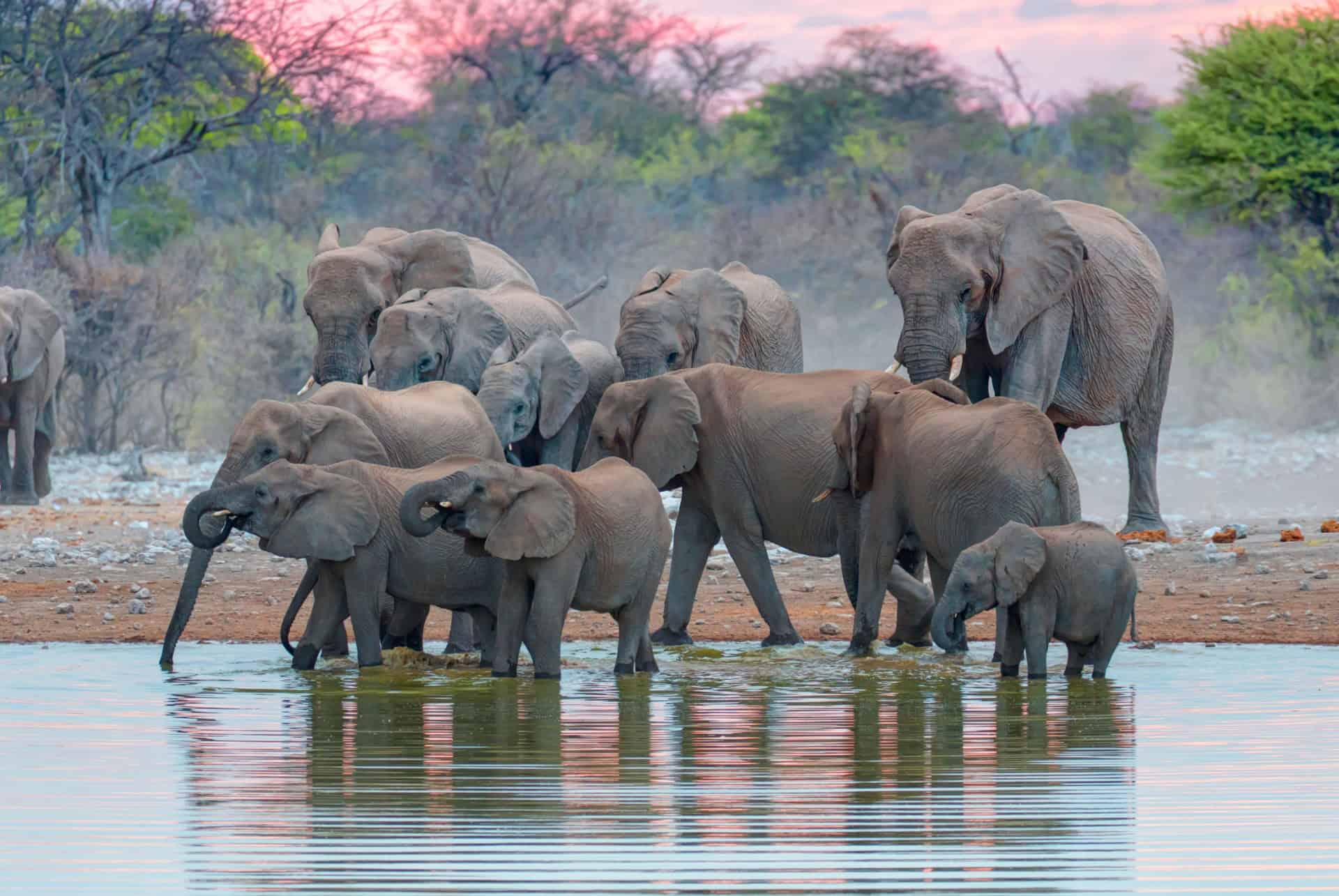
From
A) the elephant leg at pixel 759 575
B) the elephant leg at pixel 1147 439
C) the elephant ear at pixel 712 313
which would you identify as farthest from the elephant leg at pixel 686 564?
the elephant leg at pixel 1147 439

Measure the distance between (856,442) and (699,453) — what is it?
0.88 meters

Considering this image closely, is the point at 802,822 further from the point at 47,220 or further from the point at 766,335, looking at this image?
→ the point at 47,220

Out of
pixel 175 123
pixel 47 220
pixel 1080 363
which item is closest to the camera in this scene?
pixel 1080 363

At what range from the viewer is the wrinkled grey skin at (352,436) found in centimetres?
977

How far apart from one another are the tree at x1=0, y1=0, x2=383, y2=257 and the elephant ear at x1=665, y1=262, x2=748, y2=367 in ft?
57.2

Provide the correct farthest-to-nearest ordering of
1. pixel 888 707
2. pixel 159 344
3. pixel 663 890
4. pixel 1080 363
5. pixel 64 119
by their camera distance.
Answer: pixel 64 119 < pixel 159 344 < pixel 1080 363 < pixel 888 707 < pixel 663 890

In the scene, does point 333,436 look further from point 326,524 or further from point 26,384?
point 26,384

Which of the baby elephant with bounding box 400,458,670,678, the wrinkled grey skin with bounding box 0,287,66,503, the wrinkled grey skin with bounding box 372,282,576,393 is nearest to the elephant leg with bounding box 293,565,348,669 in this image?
the baby elephant with bounding box 400,458,670,678

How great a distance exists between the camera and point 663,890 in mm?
5016

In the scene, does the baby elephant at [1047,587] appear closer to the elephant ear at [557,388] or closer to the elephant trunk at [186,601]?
the elephant trunk at [186,601]

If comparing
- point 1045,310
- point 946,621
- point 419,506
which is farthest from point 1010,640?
point 1045,310

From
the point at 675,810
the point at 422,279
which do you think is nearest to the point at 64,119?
the point at 422,279

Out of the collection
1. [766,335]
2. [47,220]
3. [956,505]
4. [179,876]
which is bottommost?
[179,876]

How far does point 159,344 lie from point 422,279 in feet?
41.2
